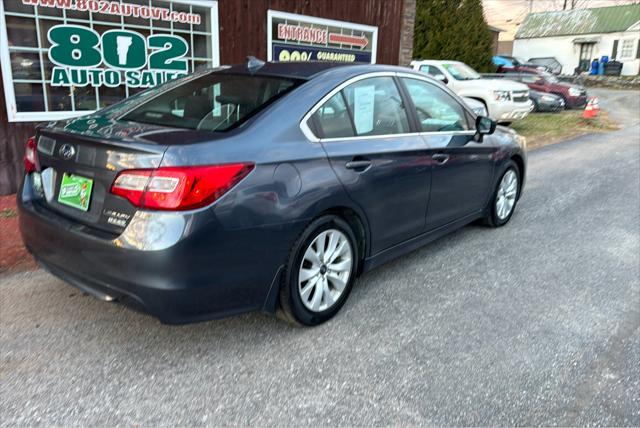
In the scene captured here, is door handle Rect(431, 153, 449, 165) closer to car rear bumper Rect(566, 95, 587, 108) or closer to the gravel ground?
the gravel ground

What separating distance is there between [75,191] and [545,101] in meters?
17.3

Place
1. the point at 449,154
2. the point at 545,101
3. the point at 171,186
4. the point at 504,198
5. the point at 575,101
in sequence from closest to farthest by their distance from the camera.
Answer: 1. the point at 171,186
2. the point at 449,154
3. the point at 504,198
4. the point at 545,101
5. the point at 575,101

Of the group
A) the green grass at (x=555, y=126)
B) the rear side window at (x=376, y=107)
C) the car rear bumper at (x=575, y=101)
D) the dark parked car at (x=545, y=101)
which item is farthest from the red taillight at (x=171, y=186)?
the car rear bumper at (x=575, y=101)

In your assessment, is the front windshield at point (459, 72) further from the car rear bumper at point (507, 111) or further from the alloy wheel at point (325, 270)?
the alloy wheel at point (325, 270)

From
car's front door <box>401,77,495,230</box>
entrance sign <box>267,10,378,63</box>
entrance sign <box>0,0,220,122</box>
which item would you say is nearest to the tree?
entrance sign <box>267,10,378,63</box>

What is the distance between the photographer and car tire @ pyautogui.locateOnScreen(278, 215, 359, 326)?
3.17 meters

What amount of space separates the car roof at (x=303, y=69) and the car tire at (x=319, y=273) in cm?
99

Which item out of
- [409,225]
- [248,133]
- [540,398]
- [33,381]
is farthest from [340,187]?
[33,381]

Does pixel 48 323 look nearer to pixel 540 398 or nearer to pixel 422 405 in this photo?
pixel 422 405

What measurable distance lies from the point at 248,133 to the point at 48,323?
1768 millimetres

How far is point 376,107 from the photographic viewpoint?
12.6ft

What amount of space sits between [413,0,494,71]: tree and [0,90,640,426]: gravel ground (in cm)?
1740

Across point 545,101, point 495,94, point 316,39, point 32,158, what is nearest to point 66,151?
point 32,158

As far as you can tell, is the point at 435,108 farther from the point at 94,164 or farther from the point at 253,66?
the point at 94,164
